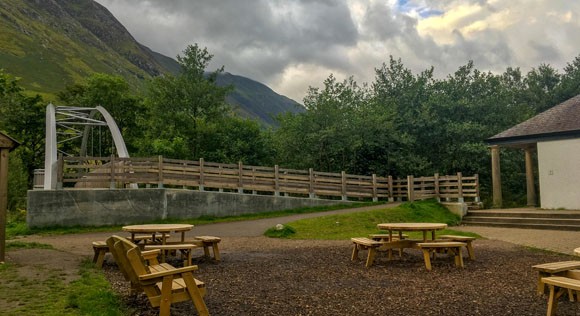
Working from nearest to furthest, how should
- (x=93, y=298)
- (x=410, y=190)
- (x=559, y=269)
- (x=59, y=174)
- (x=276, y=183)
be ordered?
(x=93, y=298)
(x=559, y=269)
(x=59, y=174)
(x=276, y=183)
(x=410, y=190)

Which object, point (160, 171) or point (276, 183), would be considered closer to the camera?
point (160, 171)

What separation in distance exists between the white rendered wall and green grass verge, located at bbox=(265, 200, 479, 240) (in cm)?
383

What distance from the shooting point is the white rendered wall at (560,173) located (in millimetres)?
16969

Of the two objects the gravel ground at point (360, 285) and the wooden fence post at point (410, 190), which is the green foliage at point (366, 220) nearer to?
the wooden fence post at point (410, 190)

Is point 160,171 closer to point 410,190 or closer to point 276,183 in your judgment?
point 276,183

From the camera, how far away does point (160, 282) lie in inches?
187

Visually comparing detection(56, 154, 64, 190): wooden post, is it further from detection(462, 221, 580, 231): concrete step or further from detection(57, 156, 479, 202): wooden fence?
detection(462, 221, 580, 231): concrete step

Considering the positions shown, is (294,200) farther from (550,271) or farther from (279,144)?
(550,271)

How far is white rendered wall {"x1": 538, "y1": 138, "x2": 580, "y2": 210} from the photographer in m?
17.0

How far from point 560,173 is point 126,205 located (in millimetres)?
17070

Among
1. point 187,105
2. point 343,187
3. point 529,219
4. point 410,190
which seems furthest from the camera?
point 187,105

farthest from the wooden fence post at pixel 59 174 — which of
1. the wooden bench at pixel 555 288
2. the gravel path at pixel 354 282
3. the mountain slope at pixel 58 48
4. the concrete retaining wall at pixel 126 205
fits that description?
the mountain slope at pixel 58 48

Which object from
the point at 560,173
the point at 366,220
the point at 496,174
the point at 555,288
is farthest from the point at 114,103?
the point at 555,288

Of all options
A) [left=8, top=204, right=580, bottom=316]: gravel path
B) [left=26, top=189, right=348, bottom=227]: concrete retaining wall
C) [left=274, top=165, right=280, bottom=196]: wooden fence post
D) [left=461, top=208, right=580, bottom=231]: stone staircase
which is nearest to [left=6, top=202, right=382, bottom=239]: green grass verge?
[left=26, top=189, right=348, bottom=227]: concrete retaining wall
